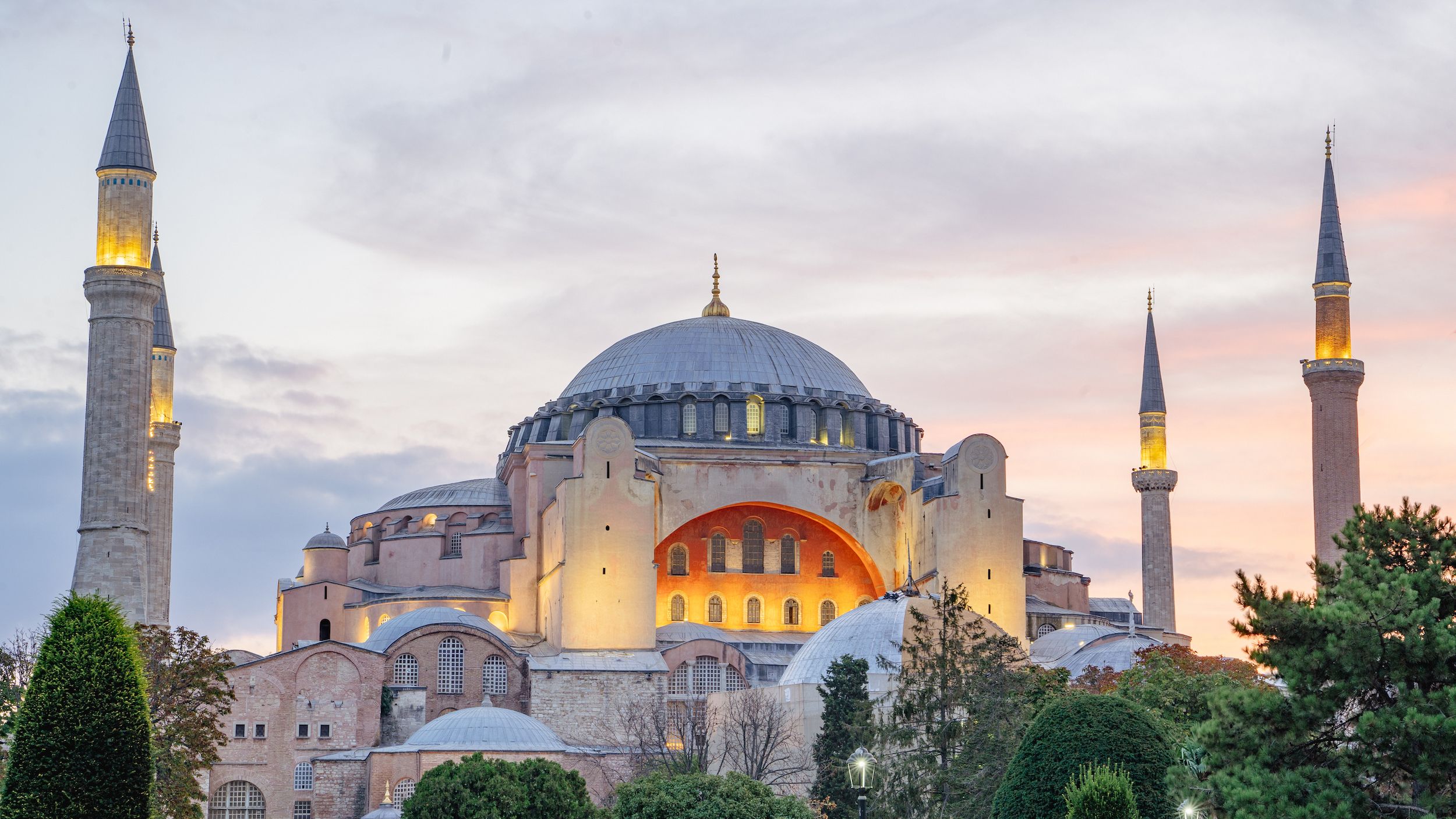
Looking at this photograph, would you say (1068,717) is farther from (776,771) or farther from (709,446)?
(709,446)

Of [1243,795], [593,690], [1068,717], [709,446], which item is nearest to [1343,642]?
[1243,795]

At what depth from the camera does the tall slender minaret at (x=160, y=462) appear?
43375 millimetres

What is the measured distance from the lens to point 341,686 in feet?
125

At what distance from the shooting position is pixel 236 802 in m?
37.2

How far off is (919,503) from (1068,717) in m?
22.3

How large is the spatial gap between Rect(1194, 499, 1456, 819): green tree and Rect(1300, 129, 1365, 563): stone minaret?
21716 mm

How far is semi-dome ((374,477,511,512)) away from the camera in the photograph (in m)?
46.3

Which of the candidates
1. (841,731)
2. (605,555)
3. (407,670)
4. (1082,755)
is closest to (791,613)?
(605,555)

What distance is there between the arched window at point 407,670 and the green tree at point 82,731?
21.0 metres

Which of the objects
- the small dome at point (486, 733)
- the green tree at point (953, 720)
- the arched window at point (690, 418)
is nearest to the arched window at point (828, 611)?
the arched window at point (690, 418)

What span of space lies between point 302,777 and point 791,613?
12.5 metres

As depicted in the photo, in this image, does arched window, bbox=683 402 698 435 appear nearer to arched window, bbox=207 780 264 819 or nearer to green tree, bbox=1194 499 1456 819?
arched window, bbox=207 780 264 819

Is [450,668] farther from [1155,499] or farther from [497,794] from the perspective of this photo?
[1155,499]

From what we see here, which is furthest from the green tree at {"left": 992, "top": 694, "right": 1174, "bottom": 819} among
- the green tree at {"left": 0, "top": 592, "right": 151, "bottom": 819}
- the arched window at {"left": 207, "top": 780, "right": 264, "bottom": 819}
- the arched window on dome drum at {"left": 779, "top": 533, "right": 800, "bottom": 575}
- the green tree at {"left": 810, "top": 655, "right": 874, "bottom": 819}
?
the arched window on dome drum at {"left": 779, "top": 533, "right": 800, "bottom": 575}
